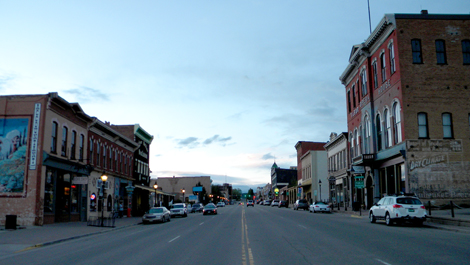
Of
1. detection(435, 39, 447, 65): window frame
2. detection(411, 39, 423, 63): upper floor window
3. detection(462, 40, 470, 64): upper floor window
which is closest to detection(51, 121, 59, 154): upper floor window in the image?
detection(411, 39, 423, 63): upper floor window

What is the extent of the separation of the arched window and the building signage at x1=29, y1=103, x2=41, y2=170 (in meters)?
28.1

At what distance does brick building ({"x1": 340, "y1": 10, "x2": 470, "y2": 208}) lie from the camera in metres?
32.2

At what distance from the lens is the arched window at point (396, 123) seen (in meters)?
34.2

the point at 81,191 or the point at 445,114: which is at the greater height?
the point at 445,114

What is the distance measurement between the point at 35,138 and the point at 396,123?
1124 inches

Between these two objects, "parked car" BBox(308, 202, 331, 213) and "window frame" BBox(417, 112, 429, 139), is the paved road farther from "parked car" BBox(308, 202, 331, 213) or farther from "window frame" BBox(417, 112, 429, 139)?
"parked car" BBox(308, 202, 331, 213)

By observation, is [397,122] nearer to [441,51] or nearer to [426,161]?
[426,161]

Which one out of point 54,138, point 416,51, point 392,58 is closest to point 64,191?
point 54,138

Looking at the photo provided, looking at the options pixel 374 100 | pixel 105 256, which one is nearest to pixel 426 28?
pixel 374 100

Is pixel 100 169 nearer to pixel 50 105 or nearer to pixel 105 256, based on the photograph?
pixel 50 105

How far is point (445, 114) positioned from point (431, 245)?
75.6ft

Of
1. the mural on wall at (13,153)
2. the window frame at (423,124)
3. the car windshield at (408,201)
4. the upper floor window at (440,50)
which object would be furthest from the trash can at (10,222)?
the upper floor window at (440,50)

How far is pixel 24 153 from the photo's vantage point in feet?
90.3

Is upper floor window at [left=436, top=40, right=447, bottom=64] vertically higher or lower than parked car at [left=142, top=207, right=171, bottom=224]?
higher
